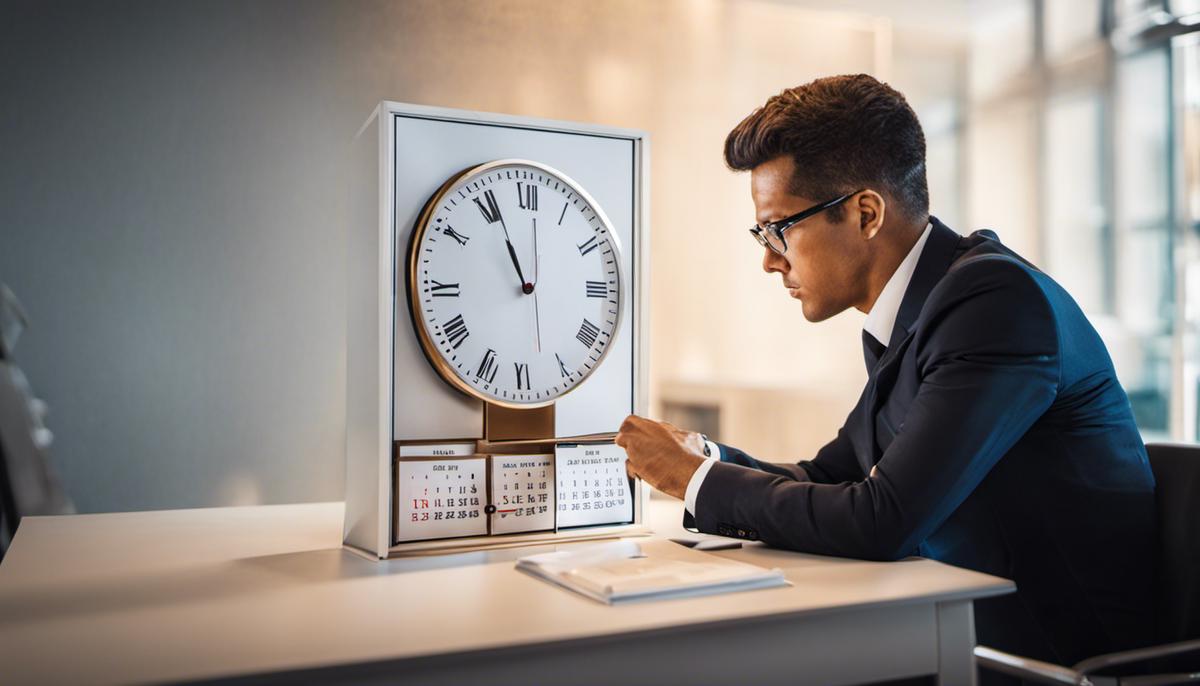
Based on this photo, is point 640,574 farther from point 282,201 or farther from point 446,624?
point 282,201

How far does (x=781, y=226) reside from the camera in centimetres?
157

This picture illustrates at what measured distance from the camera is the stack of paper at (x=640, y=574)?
0.96m

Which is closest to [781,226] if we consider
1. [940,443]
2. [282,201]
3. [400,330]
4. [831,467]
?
[831,467]

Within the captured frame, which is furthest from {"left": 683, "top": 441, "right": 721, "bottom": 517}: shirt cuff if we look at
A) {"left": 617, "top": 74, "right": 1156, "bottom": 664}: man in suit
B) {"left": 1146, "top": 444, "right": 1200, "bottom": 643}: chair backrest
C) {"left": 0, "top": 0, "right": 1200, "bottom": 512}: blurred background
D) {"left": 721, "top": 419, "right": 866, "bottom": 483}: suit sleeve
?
{"left": 0, "top": 0, "right": 1200, "bottom": 512}: blurred background

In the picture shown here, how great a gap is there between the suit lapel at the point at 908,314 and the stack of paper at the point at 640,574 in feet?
1.31

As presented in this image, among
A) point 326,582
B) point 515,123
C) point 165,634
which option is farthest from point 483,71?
point 165,634

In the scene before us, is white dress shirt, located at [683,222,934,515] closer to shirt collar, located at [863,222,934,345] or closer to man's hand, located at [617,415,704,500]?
shirt collar, located at [863,222,934,345]

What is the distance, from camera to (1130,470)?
1350 mm

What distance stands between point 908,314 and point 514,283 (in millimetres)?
571

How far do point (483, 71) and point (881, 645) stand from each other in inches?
80.7

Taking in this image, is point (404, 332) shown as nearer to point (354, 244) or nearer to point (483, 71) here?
point (354, 244)

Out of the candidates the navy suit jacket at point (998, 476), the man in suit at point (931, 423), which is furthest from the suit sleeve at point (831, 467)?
the navy suit jacket at point (998, 476)

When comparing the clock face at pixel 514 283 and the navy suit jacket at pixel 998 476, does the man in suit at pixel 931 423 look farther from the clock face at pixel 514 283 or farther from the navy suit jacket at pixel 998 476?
the clock face at pixel 514 283

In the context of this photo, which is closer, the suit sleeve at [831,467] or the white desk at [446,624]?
the white desk at [446,624]
